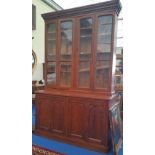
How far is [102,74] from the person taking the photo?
269cm

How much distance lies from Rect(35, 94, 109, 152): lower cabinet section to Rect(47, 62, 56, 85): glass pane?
1.03 feet

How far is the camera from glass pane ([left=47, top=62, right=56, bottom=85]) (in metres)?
3.14

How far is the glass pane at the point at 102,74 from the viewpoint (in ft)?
8.68

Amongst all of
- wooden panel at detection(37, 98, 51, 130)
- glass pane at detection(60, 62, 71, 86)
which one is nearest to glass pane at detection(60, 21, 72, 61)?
glass pane at detection(60, 62, 71, 86)

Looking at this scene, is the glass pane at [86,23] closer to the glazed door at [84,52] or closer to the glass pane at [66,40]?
the glazed door at [84,52]

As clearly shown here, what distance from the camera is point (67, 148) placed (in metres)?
2.58

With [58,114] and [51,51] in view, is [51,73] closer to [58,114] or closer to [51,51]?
[51,51]

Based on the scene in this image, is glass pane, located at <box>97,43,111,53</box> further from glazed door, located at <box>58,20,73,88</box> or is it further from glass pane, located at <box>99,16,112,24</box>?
glazed door, located at <box>58,20,73,88</box>

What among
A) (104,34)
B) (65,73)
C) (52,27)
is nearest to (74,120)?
(65,73)

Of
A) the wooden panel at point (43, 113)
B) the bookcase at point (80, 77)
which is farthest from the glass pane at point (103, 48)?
the wooden panel at point (43, 113)

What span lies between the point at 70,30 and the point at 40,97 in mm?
1319
